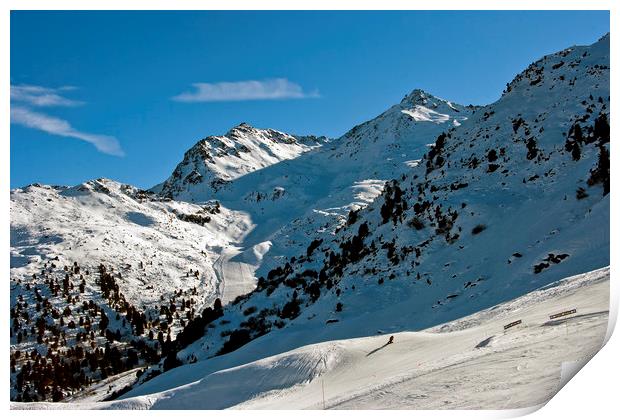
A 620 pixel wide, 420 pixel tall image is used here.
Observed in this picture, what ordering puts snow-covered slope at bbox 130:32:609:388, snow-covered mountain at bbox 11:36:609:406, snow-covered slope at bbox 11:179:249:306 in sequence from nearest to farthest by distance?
snow-covered slope at bbox 130:32:609:388, snow-covered mountain at bbox 11:36:609:406, snow-covered slope at bbox 11:179:249:306

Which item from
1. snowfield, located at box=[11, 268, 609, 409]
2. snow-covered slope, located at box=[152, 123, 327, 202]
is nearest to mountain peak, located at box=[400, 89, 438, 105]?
snow-covered slope, located at box=[152, 123, 327, 202]

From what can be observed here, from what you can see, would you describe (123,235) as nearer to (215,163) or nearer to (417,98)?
(215,163)

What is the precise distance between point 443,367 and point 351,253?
2862cm

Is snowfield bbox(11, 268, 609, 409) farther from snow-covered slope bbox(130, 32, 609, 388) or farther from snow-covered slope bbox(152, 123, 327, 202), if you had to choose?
snow-covered slope bbox(152, 123, 327, 202)

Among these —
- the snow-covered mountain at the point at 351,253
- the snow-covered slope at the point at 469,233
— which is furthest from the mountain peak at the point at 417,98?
the snow-covered slope at the point at 469,233

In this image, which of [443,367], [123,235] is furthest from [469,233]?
[123,235]

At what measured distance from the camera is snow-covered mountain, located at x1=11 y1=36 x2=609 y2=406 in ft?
94.0

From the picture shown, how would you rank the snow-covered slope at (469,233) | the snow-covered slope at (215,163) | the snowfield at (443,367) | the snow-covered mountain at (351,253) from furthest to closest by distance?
the snow-covered slope at (215,163) → the snow-covered mountain at (351,253) → the snow-covered slope at (469,233) → the snowfield at (443,367)

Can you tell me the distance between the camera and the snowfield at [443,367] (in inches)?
451

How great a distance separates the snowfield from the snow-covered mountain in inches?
69.9

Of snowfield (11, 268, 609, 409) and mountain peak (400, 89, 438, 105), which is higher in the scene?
mountain peak (400, 89, 438, 105)

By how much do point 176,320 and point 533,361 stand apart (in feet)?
182

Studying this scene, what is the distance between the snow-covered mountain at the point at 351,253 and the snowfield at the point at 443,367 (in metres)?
1.78

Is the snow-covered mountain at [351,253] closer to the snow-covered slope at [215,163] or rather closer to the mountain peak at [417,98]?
the snow-covered slope at [215,163]
